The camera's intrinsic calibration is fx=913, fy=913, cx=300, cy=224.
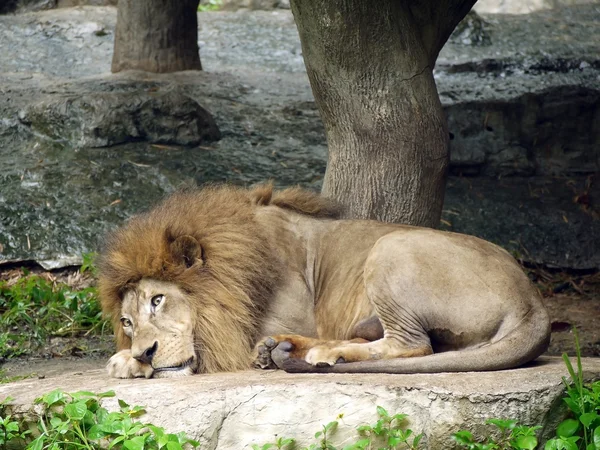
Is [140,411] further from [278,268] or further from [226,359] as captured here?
[278,268]

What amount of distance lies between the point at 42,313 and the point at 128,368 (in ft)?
7.05

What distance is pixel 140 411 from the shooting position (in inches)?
136

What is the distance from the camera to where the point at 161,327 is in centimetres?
430

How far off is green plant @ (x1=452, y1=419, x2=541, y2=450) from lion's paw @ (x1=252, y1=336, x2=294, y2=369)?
960mm

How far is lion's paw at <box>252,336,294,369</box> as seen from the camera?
4.14m

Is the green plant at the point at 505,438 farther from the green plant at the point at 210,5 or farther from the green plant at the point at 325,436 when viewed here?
the green plant at the point at 210,5

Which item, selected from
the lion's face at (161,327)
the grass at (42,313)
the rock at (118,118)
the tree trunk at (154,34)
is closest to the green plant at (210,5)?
the tree trunk at (154,34)

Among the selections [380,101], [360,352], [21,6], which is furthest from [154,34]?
[360,352]

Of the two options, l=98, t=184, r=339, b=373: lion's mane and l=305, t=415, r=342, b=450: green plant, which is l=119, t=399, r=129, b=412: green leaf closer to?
l=305, t=415, r=342, b=450: green plant

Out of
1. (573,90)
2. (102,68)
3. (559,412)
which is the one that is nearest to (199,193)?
(559,412)

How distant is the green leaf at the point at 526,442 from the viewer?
11.1 ft

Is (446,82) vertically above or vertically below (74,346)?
above

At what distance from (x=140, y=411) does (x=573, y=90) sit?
625 centimetres

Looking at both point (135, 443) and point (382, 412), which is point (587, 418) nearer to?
point (382, 412)
